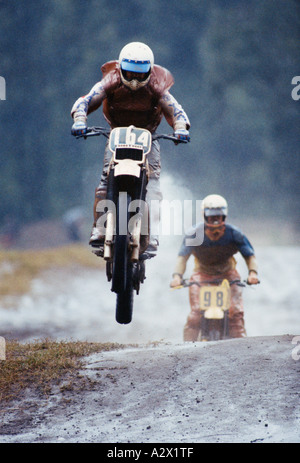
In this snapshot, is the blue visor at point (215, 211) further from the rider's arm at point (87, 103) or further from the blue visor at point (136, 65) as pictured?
the blue visor at point (136, 65)

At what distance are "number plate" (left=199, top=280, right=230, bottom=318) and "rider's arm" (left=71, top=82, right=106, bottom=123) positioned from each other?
3909 millimetres

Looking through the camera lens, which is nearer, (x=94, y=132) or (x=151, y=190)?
(x=94, y=132)

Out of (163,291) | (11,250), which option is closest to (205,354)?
(163,291)

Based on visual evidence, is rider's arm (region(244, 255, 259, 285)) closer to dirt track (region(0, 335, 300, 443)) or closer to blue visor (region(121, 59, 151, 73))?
dirt track (region(0, 335, 300, 443))

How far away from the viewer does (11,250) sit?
2156 cm

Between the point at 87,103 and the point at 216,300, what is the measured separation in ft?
13.5

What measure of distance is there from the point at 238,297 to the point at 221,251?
2.57 feet

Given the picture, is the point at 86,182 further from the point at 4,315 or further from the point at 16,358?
the point at 16,358

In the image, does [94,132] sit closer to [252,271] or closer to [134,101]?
[134,101]

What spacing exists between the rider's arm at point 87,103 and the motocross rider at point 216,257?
138 inches

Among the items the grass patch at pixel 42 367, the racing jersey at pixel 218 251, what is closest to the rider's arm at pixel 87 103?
the grass patch at pixel 42 367

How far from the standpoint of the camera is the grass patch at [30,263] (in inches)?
747

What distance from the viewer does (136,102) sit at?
281 inches

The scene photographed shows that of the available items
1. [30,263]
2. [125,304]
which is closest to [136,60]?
[125,304]
